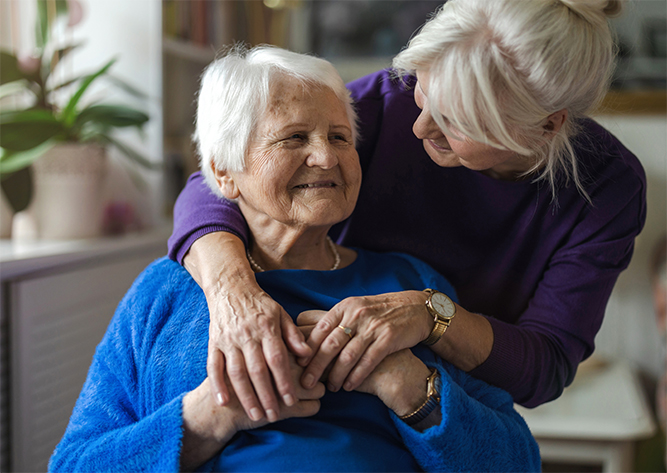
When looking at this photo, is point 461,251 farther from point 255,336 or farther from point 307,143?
point 255,336

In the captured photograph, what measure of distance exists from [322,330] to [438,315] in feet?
0.77

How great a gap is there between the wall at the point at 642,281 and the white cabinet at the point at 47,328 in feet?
7.40

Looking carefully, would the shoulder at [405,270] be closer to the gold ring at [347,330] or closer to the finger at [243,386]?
the gold ring at [347,330]

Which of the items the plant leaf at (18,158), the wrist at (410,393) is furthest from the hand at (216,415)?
the plant leaf at (18,158)

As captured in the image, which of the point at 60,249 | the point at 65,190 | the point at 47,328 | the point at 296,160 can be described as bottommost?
the point at 47,328

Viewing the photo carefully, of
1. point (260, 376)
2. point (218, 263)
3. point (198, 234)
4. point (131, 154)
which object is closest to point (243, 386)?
point (260, 376)

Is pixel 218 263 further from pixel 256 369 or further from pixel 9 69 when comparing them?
pixel 9 69

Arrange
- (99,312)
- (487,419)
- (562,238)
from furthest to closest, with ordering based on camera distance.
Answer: (99,312)
(562,238)
(487,419)

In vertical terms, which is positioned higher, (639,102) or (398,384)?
(639,102)

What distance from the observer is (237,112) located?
43.0 inches

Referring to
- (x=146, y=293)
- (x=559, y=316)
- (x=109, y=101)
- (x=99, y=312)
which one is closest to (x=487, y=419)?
(x=559, y=316)

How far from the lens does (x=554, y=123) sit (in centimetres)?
110

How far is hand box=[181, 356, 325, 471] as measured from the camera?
3.07ft

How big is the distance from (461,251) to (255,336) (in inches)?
25.3
